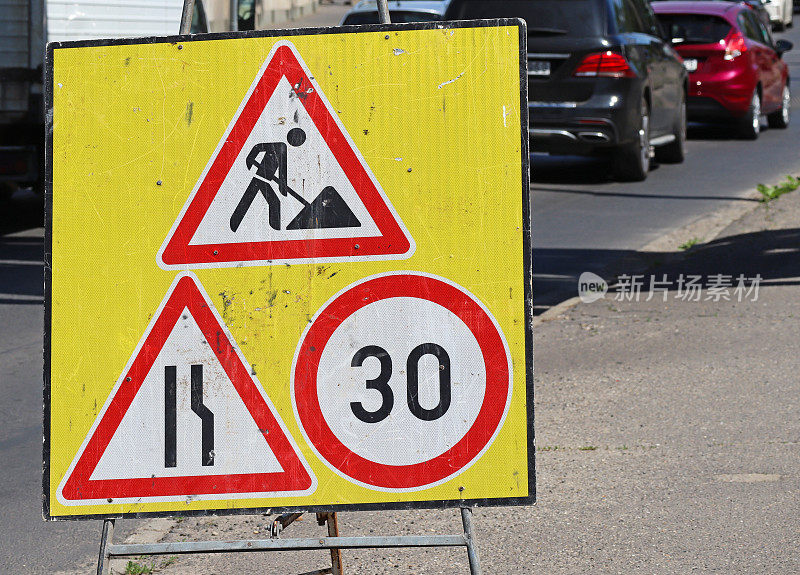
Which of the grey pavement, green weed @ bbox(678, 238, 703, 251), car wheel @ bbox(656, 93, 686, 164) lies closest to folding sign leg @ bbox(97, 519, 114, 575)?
the grey pavement

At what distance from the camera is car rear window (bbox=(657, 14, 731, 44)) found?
17.0m

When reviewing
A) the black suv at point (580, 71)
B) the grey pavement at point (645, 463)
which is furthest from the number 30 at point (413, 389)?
the black suv at point (580, 71)

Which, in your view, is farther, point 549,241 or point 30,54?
point 30,54

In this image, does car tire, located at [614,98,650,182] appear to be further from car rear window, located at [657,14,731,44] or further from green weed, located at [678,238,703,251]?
car rear window, located at [657,14,731,44]

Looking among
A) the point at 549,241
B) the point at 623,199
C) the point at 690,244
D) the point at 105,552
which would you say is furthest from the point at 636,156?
the point at 105,552

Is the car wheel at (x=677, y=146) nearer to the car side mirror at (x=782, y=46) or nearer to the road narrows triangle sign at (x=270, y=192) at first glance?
the car side mirror at (x=782, y=46)

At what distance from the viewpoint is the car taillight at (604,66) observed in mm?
12852

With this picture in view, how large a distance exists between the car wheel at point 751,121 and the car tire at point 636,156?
13.2 feet

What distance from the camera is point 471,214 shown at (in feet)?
9.52

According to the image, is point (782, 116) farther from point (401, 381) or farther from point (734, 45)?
point (401, 381)

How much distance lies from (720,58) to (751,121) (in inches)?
42.3

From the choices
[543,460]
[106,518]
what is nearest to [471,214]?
[106,518]

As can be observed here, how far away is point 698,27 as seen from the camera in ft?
56.4

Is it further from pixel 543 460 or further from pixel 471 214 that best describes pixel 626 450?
pixel 471 214
